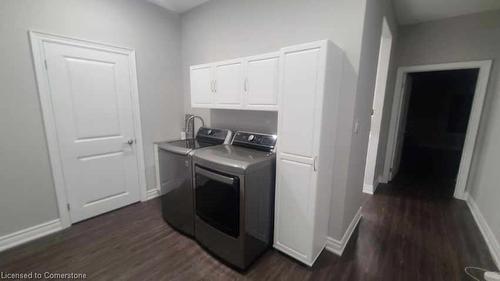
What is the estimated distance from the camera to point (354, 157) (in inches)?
77.2

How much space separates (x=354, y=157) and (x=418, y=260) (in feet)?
3.57

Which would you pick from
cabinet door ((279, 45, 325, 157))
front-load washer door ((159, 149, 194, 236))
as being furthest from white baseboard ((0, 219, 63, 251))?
cabinet door ((279, 45, 325, 157))

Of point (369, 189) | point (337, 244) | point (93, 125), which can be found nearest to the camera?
point (337, 244)

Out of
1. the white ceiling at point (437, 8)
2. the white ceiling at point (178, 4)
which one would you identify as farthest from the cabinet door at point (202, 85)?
the white ceiling at point (437, 8)

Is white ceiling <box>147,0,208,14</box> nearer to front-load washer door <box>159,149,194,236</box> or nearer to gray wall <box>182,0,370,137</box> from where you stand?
gray wall <box>182,0,370,137</box>

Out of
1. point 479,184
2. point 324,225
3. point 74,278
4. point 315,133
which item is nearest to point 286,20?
point 315,133

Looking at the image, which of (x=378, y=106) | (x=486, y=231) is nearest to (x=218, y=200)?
(x=378, y=106)

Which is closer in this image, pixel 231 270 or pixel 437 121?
pixel 231 270

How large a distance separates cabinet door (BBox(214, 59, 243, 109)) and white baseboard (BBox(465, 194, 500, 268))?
2.83 m

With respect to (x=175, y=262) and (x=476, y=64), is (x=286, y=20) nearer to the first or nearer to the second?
(x=175, y=262)

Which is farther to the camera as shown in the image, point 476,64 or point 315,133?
point 476,64

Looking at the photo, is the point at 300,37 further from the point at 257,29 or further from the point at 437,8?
the point at 437,8

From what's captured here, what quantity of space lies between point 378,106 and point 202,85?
2665mm

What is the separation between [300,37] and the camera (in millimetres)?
1942
